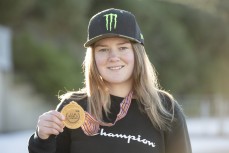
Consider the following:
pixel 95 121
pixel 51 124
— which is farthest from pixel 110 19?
pixel 51 124

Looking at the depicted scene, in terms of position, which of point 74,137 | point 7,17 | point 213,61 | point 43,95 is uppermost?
point 213,61

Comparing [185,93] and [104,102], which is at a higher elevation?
[185,93]

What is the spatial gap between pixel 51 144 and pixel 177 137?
66 centimetres

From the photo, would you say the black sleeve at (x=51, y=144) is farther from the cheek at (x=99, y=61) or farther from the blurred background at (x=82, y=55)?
the blurred background at (x=82, y=55)

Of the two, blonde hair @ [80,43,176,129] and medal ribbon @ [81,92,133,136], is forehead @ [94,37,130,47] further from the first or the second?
medal ribbon @ [81,92,133,136]

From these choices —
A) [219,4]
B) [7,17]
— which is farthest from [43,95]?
[219,4]

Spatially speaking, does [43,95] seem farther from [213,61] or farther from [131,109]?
[131,109]

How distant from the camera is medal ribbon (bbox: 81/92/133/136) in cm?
279

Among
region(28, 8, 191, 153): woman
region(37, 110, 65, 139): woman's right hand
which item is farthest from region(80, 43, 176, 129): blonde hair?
region(37, 110, 65, 139): woman's right hand

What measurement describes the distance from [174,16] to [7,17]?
1176 centimetres

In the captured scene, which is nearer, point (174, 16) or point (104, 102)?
point (104, 102)

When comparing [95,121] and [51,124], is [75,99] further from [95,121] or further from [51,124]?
[51,124]

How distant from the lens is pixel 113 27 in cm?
290

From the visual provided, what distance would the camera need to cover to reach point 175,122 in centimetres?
290
